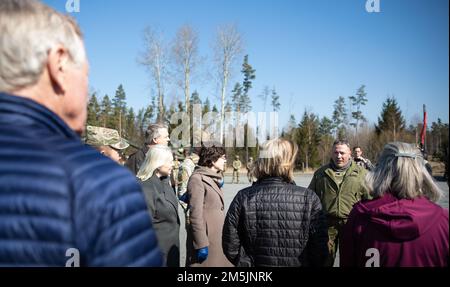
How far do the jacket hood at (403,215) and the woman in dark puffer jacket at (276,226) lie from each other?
57 cm

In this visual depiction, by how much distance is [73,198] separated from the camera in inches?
33.6

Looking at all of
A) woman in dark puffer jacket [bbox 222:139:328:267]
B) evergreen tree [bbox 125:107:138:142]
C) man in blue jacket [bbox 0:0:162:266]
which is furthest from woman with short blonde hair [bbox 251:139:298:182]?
evergreen tree [bbox 125:107:138:142]

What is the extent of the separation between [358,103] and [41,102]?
5655 cm

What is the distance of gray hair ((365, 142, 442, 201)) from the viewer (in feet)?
7.22

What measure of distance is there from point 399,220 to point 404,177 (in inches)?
11.6

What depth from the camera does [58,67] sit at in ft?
3.32

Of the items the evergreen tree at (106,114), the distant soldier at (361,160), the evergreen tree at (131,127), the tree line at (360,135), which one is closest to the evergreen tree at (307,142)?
the tree line at (360,135)

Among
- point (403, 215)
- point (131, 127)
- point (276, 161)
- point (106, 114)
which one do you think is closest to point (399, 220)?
point (403, 215)

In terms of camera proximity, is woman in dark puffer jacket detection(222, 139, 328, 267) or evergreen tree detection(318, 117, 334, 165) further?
evergreen tree detection(318, 117, 334, 165)

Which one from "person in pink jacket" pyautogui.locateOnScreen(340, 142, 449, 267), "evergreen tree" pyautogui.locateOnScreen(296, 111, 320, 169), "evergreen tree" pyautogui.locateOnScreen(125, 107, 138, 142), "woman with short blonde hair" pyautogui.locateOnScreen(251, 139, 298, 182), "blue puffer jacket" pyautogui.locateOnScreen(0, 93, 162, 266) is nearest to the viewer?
"blue puffer jacket" pyautogui.locateOnScreen(0, 93, 162, 266)

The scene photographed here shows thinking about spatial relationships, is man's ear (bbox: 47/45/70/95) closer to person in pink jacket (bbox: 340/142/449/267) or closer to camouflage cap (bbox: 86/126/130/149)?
person in pink jacket (bbox: 340/142/449/267)

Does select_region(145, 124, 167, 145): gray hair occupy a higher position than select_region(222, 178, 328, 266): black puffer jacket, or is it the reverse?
select_region(145, 124, 167, 145): gray hair

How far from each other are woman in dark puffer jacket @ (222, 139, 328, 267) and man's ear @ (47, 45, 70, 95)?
1975 mm
